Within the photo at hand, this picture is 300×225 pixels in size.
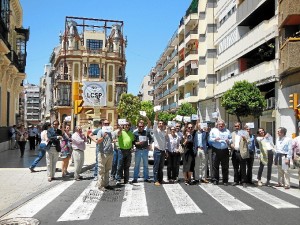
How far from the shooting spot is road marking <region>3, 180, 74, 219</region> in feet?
24.7

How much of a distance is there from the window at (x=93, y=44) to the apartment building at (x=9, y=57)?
34.6m

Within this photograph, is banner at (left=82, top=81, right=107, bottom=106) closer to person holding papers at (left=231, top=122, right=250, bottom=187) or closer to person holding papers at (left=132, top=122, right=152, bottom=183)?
person holding papers at (left=132, top=122, right=152, bottom=183)

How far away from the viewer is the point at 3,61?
81.0 feet

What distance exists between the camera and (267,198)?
8961mm

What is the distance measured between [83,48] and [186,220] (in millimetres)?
66899

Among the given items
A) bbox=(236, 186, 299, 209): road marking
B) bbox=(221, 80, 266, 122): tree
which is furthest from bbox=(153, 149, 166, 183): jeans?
bbox=(221, 80, 266, 122): tree

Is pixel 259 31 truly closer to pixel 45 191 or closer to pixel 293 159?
pixel 293 159

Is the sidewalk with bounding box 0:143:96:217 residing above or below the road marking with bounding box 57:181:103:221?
above

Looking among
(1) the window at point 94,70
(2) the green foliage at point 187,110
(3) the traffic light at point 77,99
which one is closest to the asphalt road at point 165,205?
(3) the traffic light at point 77,99

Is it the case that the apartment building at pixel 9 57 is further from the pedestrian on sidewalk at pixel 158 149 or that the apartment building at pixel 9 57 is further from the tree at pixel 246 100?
the tree at pixel 246 100

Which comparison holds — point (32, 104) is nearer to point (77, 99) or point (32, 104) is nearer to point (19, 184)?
point (77, 99)

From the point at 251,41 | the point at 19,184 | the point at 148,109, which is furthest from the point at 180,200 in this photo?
the point at 148,109

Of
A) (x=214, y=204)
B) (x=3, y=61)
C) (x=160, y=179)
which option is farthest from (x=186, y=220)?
(x=3, y=61)

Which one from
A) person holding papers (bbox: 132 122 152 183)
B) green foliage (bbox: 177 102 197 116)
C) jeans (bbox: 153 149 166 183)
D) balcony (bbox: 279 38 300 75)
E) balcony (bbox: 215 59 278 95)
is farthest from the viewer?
green foliage (bbox: 177 102 197 116)
